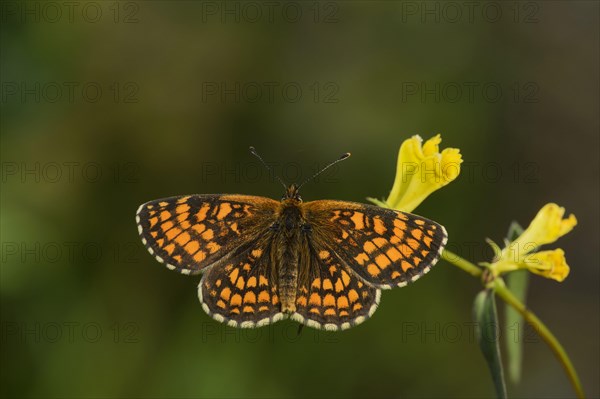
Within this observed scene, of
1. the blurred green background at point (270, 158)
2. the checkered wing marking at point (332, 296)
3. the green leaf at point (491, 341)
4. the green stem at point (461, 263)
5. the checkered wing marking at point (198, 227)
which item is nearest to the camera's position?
the green leaf at point (491, 341)

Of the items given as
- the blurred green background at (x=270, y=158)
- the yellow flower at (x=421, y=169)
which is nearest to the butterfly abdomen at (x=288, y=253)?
the yellow flower at (x=421, y=169)

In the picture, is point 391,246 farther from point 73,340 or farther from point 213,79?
point 213,79

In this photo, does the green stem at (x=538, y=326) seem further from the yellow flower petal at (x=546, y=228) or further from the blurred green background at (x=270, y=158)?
the blurred green background at (x=270, y=158)

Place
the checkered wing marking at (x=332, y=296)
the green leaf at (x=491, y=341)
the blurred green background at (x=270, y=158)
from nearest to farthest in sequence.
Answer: the green leaf at (x=491, y=341) < the checkered wing marking at (x=332, y=296) < the blurred green background at (x=270, y=158)

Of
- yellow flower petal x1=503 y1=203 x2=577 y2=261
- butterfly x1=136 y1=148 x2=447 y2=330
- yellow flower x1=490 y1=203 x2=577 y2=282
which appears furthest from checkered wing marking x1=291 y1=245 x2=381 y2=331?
yellow flower petal x1=503 y1=203 x2=577 y2=261

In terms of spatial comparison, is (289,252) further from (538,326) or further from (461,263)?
(538,326)

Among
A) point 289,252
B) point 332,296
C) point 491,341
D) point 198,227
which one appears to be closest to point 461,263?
point 491,341

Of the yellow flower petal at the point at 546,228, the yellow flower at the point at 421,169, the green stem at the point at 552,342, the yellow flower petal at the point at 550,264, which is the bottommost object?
the green stem at the point at 552,342
